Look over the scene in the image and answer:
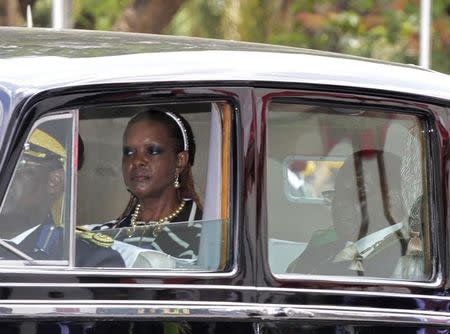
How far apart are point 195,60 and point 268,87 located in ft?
0.76

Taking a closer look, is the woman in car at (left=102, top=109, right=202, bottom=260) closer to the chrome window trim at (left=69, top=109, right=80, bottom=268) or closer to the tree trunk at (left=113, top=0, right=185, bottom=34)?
the chrome window trim at (left=69, top=109, right=80, bottom=268)

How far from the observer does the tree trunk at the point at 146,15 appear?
42.0 feet

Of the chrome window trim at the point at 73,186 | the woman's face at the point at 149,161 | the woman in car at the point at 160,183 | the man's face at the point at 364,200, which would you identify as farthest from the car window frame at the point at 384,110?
the chrome window trim at the point at 73,186

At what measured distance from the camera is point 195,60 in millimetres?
3562

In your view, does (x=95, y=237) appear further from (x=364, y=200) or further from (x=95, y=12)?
(x=95, y=12)

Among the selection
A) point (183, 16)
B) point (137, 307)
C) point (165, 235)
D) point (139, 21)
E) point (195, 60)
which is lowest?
point (137, 307)

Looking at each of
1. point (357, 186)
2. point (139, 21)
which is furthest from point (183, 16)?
point (357, 186)

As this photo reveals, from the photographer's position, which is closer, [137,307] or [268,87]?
[137,307]

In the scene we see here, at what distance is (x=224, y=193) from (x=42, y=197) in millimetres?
562

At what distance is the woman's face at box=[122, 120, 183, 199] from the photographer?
378cm

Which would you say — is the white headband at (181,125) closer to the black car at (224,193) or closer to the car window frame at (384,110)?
the black car at (224,193)

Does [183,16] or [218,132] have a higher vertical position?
[183,16]

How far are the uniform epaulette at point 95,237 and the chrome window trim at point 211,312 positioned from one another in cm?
24

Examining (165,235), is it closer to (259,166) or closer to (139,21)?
(259,166)
